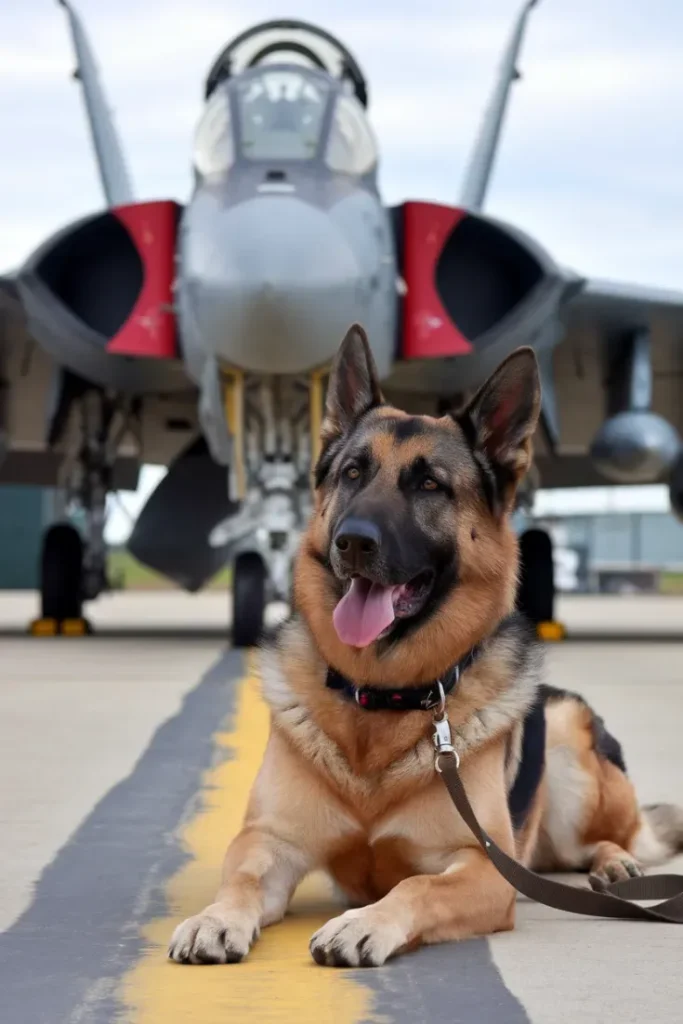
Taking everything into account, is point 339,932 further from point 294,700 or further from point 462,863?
point 294,700

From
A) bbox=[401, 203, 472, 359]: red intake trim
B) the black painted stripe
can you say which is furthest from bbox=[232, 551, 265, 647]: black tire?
the black painted stripe

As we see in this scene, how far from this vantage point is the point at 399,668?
3.37 m

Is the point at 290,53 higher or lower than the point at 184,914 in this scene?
higher

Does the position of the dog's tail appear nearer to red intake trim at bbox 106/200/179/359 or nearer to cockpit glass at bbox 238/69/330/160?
cockpit glass at bbox 238/69/330/160

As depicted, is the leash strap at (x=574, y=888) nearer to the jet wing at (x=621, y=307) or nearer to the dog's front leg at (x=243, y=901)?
the dog's front leg at (x=243, y=901)

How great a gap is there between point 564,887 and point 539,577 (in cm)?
Answer: 1144

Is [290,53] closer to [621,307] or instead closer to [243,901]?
[621,307]

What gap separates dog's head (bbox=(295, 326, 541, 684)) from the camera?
10.9 feet

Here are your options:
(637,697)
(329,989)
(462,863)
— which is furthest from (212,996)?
(637,697)

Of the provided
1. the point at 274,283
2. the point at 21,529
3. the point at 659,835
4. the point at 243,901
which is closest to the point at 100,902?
the point at 243,901

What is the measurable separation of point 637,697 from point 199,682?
2.57m

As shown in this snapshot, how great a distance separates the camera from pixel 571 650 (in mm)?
13305

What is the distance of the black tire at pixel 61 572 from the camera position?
47.7ft

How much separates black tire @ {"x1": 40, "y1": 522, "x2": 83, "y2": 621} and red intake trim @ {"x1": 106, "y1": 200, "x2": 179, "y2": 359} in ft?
9.61
